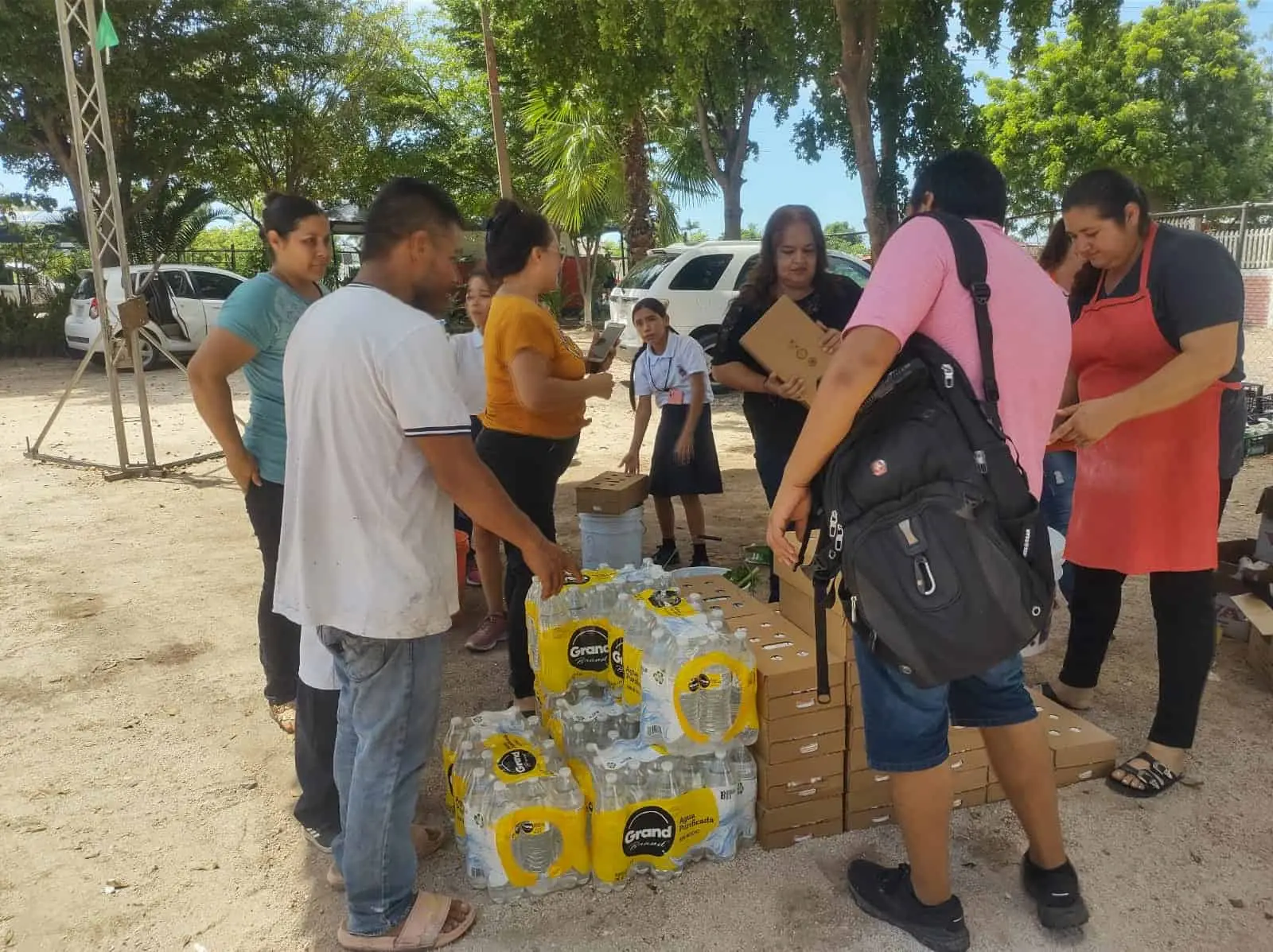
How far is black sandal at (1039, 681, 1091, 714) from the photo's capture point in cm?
329

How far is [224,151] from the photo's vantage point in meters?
23.1

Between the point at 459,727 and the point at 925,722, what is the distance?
1.39m

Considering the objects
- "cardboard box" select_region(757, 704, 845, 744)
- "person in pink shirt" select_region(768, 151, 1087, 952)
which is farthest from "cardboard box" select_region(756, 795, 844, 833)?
"person in pink shirt" select_region(768, 151, 1087, 952)

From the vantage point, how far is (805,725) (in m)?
2.51

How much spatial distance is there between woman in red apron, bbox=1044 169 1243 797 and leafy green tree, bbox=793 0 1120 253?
5991 mm

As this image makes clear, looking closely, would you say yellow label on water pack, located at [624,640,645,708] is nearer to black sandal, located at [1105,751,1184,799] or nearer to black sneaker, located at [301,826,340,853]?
black sneaker, located at [301,826,340,853]

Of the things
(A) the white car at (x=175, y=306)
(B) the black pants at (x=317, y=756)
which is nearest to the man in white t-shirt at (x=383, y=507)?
(B) the black pants at (x=317, y=756)

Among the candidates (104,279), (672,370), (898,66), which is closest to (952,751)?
(672,370)

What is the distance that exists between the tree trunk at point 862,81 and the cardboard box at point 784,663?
228 inches

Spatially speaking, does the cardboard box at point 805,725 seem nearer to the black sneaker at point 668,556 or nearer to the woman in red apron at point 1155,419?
the woman in red apron at point 1155,419

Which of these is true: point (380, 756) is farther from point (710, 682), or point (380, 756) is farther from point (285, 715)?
point (285, 715)

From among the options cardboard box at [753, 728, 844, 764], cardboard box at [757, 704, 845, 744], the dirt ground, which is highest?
cardboard box at [757, 704, 845, 744]

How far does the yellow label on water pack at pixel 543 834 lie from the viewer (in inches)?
91.7

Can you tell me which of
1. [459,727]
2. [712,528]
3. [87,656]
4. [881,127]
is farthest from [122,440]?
[881,127]
